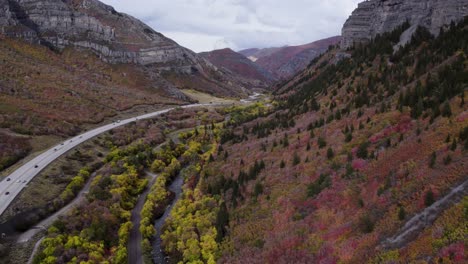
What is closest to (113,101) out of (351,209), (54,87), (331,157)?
(54,87)

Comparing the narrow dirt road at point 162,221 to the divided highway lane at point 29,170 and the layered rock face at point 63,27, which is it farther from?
the layered rock face at point 63,27

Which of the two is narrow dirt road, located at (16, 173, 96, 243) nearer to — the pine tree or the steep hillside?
the steep hillside

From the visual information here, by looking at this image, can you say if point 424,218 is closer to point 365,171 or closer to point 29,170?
point 365,171

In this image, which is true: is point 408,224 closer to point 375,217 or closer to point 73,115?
point 375,217

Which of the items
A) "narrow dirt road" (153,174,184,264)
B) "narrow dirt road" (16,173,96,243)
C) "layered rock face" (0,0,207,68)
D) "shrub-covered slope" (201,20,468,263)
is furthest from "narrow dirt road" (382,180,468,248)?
"layered rock face" (0,0,207,68)

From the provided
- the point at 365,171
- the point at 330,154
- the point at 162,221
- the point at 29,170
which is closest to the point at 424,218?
the point at 365,171
